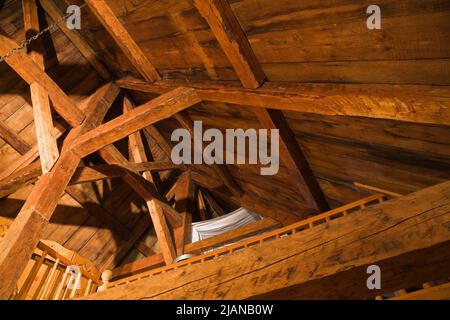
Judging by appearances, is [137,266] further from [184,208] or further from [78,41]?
[78,41]

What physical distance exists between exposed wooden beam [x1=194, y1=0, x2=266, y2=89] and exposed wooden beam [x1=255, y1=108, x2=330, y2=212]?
341 mm

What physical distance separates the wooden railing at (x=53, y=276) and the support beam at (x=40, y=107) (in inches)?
33.8

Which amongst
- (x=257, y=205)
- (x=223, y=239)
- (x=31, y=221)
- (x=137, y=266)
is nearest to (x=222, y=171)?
(x=257, y=205)

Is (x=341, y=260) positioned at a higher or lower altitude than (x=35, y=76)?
lower

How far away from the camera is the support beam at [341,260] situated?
3.90 feet

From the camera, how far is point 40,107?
10.9ft

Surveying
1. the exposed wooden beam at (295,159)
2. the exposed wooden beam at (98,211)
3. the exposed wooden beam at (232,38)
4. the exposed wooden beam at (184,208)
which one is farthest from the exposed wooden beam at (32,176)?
the exposed wooden beam at (232,38)

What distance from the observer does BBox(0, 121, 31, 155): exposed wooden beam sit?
13.0 ft

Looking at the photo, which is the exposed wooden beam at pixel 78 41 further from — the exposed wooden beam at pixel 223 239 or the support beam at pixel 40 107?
the exposed wooden beam at pixel 223 239

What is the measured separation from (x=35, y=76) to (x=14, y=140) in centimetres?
113

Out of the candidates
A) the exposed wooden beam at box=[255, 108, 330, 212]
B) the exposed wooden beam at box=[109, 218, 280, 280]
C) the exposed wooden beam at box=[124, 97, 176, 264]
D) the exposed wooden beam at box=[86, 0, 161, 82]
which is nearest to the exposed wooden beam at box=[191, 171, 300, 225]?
the exposed wooden beam at box=[109, 218, 280, 280]
